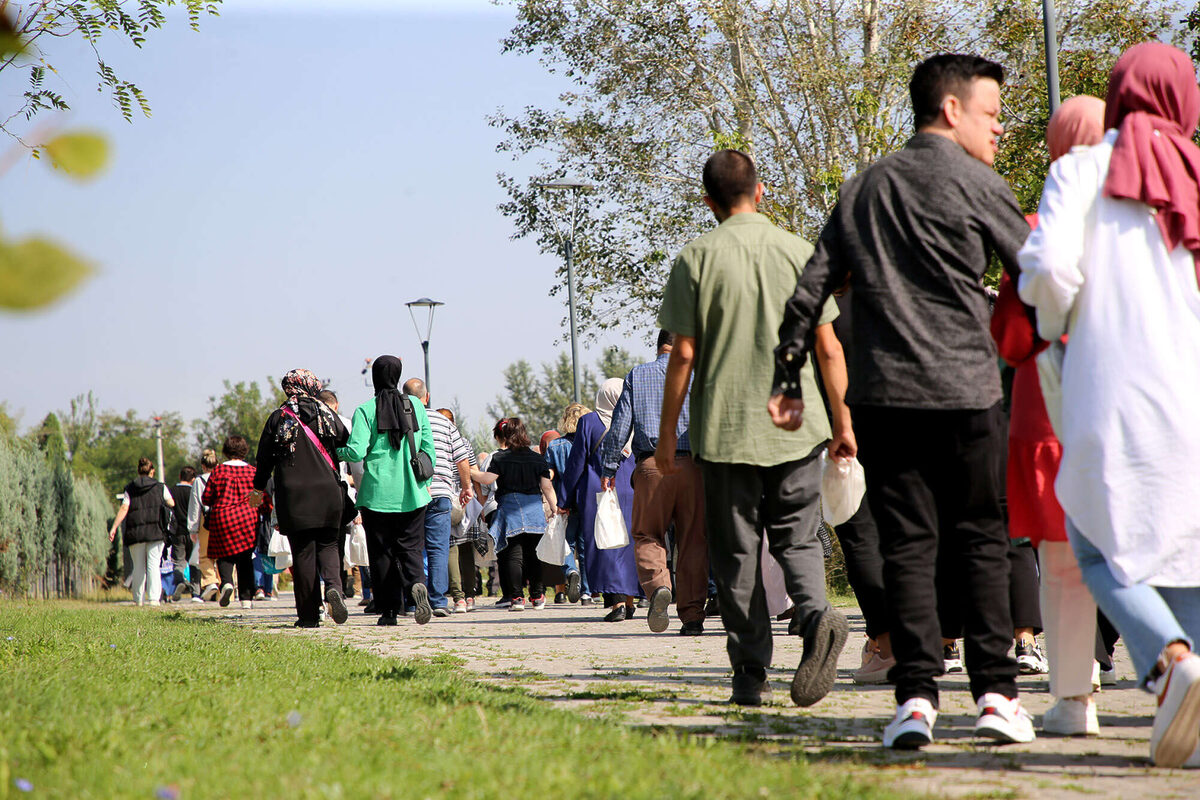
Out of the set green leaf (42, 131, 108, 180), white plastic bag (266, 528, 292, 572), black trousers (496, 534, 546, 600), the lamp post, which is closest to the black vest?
white plastic bag (266, 528, 292, 572)

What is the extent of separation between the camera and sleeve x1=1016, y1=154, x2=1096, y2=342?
376 centimetres

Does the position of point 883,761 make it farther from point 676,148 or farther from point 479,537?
point 676,148

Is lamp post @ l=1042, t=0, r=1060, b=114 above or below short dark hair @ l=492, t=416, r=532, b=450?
above

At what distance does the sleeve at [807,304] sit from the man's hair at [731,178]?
121cm

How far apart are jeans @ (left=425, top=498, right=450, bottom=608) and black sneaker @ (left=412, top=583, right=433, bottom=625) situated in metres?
1.06

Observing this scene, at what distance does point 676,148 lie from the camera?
2741cm

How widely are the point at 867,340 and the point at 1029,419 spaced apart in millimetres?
685

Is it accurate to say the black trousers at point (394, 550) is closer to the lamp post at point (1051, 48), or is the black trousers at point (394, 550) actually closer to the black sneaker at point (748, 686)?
the black sneaker at point (748, 686)

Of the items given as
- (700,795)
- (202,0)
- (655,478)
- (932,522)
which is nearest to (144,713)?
(700,795)

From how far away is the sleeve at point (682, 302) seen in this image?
543 centimetres

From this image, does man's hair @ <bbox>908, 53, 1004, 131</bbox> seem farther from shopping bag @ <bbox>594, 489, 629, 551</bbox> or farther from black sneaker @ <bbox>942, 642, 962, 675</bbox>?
shopping bag @ <bbox>594, 489, 629, 551</bbox>

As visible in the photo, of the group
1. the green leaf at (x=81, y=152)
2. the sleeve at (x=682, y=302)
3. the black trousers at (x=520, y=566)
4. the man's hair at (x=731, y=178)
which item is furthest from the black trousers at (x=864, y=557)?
the black trousers at (x=520, y=566)

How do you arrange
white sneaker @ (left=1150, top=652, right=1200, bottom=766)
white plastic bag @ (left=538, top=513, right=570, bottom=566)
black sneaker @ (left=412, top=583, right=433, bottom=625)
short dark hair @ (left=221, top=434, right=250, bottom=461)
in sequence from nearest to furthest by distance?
white sneaker @ (left=1150, top=652, right=1200, bottom=766) < black sneaker @ (left=412, top=583, right=433, bottom=625) < white plastic bag @ (left=538, top=513, right=570, bottom=566) < short dark hair @ (left=221, top=434, right=250, bottom=461)

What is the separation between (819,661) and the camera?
4.88m
